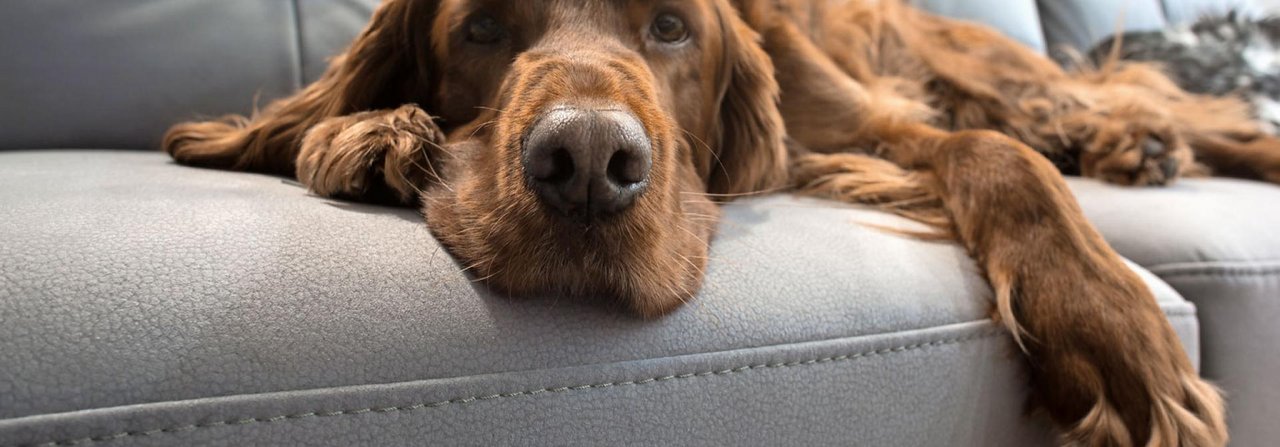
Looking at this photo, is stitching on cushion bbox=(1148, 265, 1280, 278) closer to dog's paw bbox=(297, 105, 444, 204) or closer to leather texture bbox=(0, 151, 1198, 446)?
leather texture bbox=(0, 151, 1198, 446)

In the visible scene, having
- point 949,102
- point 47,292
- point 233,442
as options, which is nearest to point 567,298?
point 233,442

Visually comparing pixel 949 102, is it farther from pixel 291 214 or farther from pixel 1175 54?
pixel 291 214

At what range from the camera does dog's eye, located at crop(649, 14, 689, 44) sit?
129cm

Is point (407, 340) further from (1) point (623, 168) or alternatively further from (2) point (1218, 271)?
(2) point (1218, 271)

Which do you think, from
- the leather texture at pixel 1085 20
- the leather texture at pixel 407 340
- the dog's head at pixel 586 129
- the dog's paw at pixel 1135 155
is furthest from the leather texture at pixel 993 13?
the leather texture at pixel 407 340

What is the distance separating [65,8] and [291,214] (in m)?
1.38

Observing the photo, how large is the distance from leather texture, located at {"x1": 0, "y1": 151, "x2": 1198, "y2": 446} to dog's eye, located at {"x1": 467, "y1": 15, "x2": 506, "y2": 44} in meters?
0.36

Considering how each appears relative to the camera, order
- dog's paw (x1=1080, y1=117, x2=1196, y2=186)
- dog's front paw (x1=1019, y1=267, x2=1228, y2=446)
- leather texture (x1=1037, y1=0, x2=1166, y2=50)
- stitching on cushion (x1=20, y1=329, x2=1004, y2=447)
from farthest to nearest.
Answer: leather texture (x1=1037, y1=0, x2=1166, y2=50) < dog's paw (x1=1080, y1=117, x2=1196, y2=186) < dog's front paw (x1=1019, y1=267, x2=1228, y2=446) < stitching on cushion (x1=20, y1=329, x2=1004, y2=447)

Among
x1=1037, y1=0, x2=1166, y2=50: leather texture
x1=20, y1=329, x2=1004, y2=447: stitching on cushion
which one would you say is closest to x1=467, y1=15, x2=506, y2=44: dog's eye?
x1=20, y1=329, x2=1004, y2=447: stitching on cushion

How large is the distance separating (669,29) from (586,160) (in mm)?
621

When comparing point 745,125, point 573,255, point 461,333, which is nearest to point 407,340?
point 461,333

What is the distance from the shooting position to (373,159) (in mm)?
1075

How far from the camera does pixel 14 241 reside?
2.30ft

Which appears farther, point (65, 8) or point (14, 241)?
point (65, 8)
